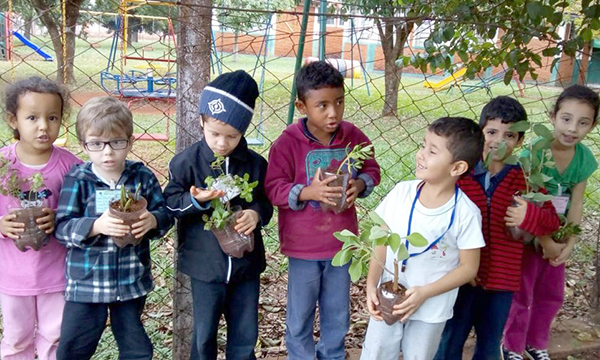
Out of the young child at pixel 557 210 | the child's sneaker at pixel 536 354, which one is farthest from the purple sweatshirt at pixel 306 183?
the child's sneaker at pixel 536 354

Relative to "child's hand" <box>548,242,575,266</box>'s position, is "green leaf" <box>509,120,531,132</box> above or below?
above

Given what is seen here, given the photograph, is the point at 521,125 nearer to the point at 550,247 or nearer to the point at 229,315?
the point at 550,247

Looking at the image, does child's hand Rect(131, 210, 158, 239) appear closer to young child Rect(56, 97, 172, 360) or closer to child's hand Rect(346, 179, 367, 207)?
young child Rect(56, 97, 172, 360)

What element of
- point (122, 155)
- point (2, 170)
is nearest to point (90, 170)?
point (122, 155)

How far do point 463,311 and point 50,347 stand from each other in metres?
1.61

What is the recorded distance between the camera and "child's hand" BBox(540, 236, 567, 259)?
231cm

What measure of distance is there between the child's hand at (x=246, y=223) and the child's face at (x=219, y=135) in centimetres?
25

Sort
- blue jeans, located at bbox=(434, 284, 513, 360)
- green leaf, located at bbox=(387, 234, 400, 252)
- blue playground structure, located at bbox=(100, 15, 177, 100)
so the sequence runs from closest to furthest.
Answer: green leaf, located at bbox=(387, 234, 400, 252), blue jeans, located at bbox=(434, 284, 513, 360), blue playground structure, located at bbox=(100, 15, 177, 100)

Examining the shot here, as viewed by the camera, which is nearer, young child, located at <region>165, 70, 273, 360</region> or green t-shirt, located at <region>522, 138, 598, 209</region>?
young child, located at <region>165, 70, 273, 360</region>

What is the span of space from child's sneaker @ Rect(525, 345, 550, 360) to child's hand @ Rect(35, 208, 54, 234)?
2.26 meters

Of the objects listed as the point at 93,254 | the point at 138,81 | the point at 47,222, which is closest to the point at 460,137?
the point at 93,254

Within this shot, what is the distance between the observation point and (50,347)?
2.09 metres

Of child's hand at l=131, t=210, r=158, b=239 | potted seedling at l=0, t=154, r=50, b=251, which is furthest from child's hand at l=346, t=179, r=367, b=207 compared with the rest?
potted seedling at l=0, t=154, r=50, b=251

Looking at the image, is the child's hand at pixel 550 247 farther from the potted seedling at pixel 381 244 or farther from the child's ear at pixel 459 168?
the potted seedling at pixel 381 244
